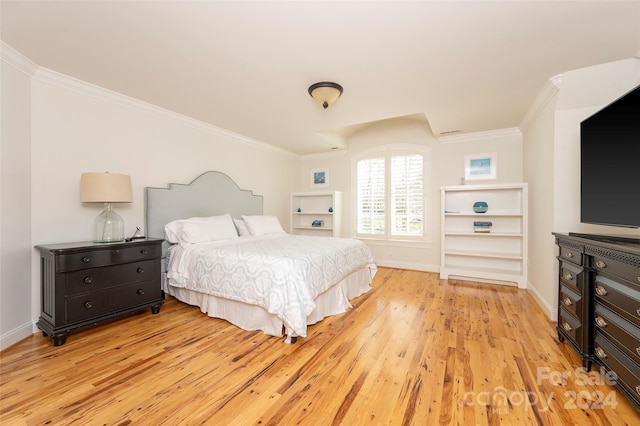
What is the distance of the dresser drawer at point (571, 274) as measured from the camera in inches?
75.3

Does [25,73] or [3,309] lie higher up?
[25,73]

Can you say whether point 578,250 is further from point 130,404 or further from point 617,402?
point 130,404

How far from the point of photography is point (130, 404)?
1.52 m

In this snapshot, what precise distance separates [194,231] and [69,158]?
136 cm

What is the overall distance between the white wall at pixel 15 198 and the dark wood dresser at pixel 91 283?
Result: 126 mm

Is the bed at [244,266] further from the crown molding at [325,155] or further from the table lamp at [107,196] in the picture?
the crown molding at [325,155]

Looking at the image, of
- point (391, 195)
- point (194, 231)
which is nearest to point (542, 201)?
point (391, 195)

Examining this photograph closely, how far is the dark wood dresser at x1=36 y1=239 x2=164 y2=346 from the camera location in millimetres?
2174

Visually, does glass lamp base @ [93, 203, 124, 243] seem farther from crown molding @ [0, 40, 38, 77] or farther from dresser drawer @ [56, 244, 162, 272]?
crown molding @ [0, 40, 38, 77]

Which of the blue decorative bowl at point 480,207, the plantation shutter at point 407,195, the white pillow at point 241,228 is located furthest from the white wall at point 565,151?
the white pillow at point 241,228

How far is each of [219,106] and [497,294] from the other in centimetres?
446

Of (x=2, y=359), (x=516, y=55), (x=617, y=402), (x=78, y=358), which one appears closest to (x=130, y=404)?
(x=78, y=358)

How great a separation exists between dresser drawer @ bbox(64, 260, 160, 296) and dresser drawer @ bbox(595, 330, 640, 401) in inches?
148

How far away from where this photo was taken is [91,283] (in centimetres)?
234
